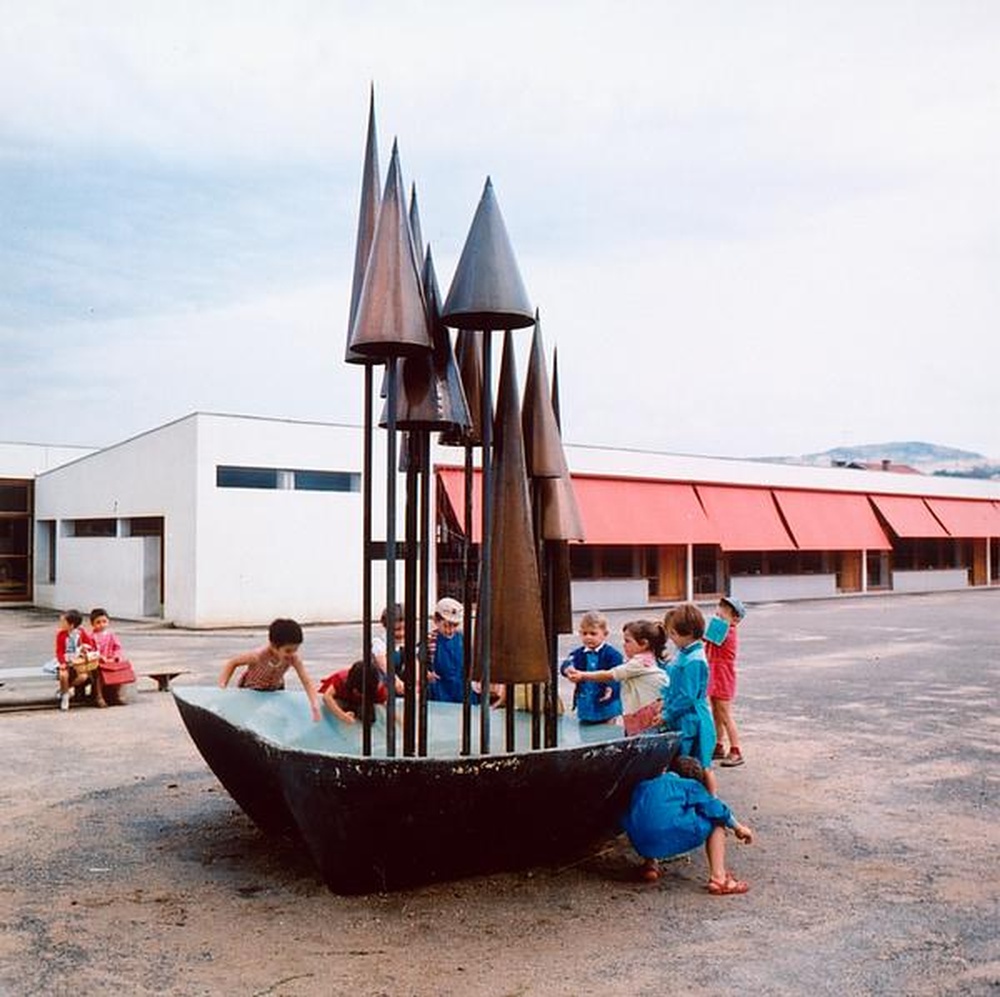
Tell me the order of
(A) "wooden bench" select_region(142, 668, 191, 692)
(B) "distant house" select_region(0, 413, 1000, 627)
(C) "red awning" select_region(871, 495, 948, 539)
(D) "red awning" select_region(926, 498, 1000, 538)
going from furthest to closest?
(D) "red awning" select_region(926, 498, 1000, 538)
(C) "red awning" select_region(871, 495, 948, 539)
(B) "distant house" select_region(0, 413, 1000, 627)
(A) "wooden bench" select_region(142, 668, 191, 692)

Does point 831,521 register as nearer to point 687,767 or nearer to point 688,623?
point 688,623

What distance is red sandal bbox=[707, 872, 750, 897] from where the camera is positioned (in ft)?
17.8

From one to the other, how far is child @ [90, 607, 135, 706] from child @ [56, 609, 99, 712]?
70mm

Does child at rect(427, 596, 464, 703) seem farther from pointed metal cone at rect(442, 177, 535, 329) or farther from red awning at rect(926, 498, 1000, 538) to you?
red awning at rect(926, 498, 1000, 538)

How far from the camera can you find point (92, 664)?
1154 cm

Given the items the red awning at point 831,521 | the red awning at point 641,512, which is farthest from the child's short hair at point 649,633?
the red awning at point 831,521

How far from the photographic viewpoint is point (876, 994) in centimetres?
419

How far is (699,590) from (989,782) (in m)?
25.5

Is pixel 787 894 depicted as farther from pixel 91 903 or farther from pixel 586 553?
pixel 586 553

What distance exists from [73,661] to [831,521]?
27973mm

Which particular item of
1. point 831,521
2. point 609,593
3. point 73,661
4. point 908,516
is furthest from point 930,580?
point 73,661

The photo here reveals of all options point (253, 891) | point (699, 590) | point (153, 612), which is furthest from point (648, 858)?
point (699, 590)

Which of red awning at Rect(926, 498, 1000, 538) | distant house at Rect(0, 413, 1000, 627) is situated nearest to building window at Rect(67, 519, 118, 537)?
distant house at Rect(0, 413, 1000, 627)

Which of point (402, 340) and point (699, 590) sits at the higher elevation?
point (402, 340)
